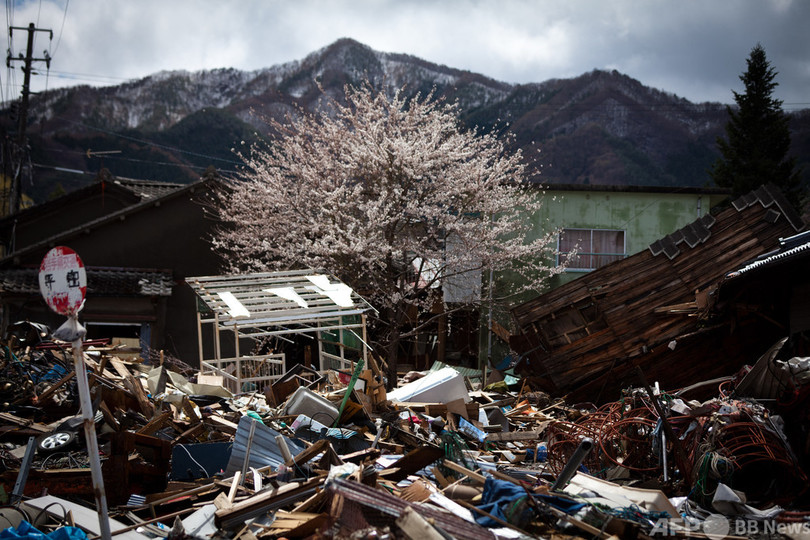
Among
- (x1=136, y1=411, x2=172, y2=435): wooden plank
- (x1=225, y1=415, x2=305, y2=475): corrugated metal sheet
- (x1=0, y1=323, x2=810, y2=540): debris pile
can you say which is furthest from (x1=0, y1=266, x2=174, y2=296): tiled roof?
(x1=225, y1=415, x2=305, y2=475): corrugated metal sheet

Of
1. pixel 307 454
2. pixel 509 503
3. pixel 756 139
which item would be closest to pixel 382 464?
pixel 307 454

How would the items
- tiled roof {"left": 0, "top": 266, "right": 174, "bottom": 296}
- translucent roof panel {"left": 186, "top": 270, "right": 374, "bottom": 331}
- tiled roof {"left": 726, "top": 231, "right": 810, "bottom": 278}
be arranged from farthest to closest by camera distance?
tiled roof {"left": 0, "top": 266, "right": 174, "bottom": 296} < translucent roof panel {"left": 186, "top": 270, "right": 374, "bottom": 331} < tiled roof {"left": 726, "top": 231, "right": 810, "bottom": 278}

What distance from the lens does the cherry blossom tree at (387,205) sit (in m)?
15.8

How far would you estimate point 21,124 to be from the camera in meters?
23.8

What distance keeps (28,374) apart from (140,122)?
69343 millimetres

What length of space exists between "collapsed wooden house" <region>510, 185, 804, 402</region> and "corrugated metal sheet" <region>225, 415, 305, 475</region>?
8.64 metres

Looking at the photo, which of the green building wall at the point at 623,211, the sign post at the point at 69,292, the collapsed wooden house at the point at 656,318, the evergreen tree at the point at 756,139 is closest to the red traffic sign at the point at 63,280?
the sign post at the point at 69,292

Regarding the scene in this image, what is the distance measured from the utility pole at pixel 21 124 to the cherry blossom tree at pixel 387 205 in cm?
913

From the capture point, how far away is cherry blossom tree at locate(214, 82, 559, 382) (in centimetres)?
1580

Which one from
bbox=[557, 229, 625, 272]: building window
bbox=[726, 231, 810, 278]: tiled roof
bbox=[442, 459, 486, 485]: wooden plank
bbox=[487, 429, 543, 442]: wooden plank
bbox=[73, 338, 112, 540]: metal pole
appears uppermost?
bbox=[557, 229, 625, 272]: building window

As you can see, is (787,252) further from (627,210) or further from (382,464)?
(627,210)

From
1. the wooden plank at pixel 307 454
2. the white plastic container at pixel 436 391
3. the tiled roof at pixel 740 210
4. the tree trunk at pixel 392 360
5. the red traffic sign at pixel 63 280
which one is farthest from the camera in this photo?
the tree trunk at pixel 392 360

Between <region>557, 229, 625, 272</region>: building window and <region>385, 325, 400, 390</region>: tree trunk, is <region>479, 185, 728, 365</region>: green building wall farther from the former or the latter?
<region>385, 325, 400, 390</region>: tree trunk

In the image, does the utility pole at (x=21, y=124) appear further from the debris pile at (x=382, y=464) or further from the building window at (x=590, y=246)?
the building window at (x=590, y=246)
